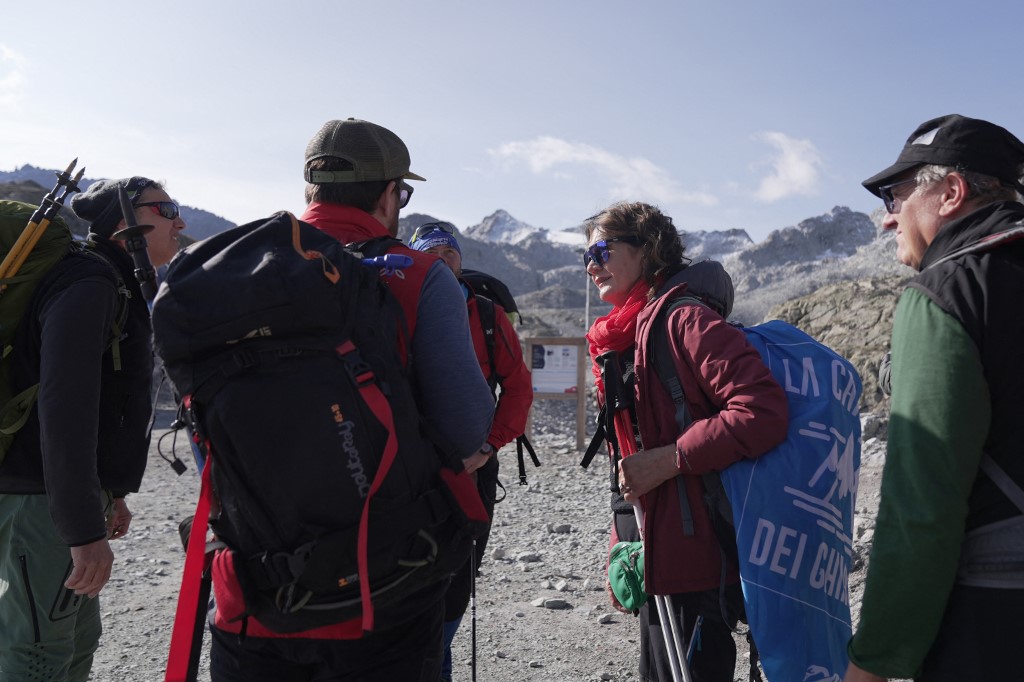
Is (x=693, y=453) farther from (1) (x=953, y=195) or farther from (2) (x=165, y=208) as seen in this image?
(2) (x=165, y=208)

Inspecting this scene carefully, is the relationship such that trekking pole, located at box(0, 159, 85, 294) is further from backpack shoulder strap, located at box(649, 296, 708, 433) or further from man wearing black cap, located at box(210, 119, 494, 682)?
backpack shoulder strap, located at box(649, 296, 708, 433)

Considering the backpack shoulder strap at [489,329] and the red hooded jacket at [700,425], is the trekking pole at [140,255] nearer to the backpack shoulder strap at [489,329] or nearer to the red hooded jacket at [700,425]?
the backpack shoulder strap at [489,329]

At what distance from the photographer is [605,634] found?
4926 millimetres

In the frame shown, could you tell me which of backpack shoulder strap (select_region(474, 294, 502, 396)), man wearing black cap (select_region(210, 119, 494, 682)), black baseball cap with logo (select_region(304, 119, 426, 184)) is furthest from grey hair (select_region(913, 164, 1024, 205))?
backpack shoulder strap (select_region(474, 294, 502, 396))

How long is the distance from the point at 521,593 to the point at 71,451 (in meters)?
3.85

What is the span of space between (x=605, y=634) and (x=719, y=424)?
2.90 metres

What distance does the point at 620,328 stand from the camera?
116 inches

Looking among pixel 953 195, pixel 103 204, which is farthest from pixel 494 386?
pixel 953 195

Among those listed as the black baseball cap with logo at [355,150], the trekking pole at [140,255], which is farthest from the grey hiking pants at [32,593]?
the black baseball cap with logo at [355,150]

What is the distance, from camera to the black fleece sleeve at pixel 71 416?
8.15 feet

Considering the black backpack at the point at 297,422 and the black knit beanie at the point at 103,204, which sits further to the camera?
the black knit beanie at the point at 103,204

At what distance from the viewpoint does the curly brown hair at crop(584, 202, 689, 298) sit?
3033 millimetres

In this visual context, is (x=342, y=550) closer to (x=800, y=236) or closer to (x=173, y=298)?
(x=173, y=298)

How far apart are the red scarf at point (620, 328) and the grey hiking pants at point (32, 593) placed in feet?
6.79
